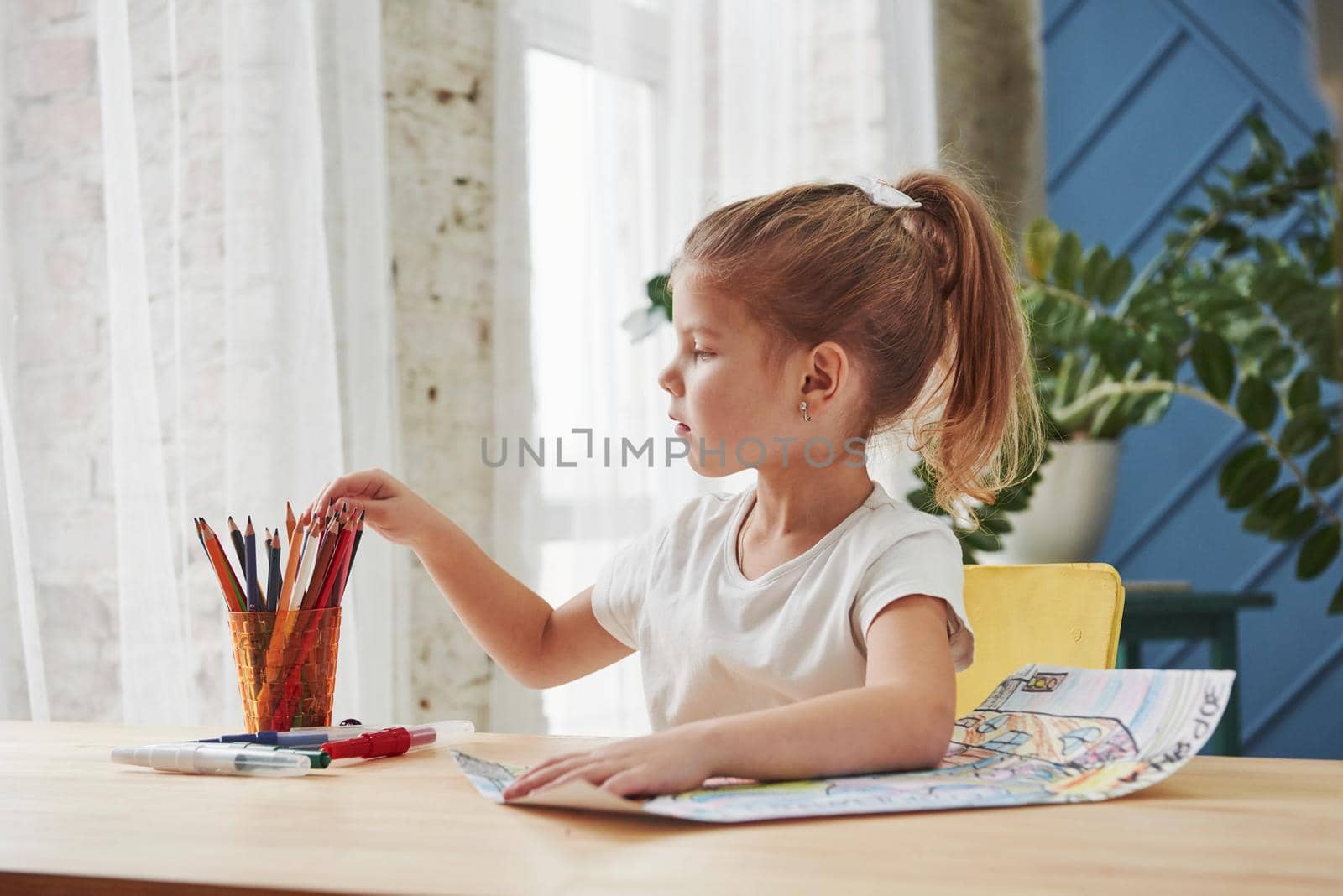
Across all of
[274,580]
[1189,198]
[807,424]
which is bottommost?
[274,580]

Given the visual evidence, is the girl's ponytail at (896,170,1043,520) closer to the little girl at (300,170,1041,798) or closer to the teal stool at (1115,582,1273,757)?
the little girl at (300,170,1041,798)

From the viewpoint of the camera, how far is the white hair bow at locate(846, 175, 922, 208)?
1136mm

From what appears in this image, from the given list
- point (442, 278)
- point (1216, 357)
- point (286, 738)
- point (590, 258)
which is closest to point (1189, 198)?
point (1216, 357)

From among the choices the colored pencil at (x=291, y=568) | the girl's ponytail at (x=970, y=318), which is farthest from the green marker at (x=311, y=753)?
A: the girl's ponytail at (x=970, y=318)

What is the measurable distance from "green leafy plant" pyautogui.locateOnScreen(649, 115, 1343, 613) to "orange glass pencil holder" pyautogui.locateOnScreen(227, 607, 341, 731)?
5.46ft

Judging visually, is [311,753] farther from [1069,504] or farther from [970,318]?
[1069,504]

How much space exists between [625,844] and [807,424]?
544 mm

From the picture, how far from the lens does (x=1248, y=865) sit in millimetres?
572

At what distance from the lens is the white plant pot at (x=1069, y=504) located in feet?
9.02

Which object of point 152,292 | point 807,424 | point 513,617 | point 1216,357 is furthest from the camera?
point 1216,357

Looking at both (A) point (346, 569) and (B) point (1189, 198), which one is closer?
(A) point (346, 569)

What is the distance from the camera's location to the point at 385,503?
1151 millimetres

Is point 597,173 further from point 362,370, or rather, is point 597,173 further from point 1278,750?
point 1278,750

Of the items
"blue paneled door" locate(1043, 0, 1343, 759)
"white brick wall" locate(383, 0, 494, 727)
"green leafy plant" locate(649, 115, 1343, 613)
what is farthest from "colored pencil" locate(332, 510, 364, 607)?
"blue paneled door" locate(1043, 0, 1343, 759)
